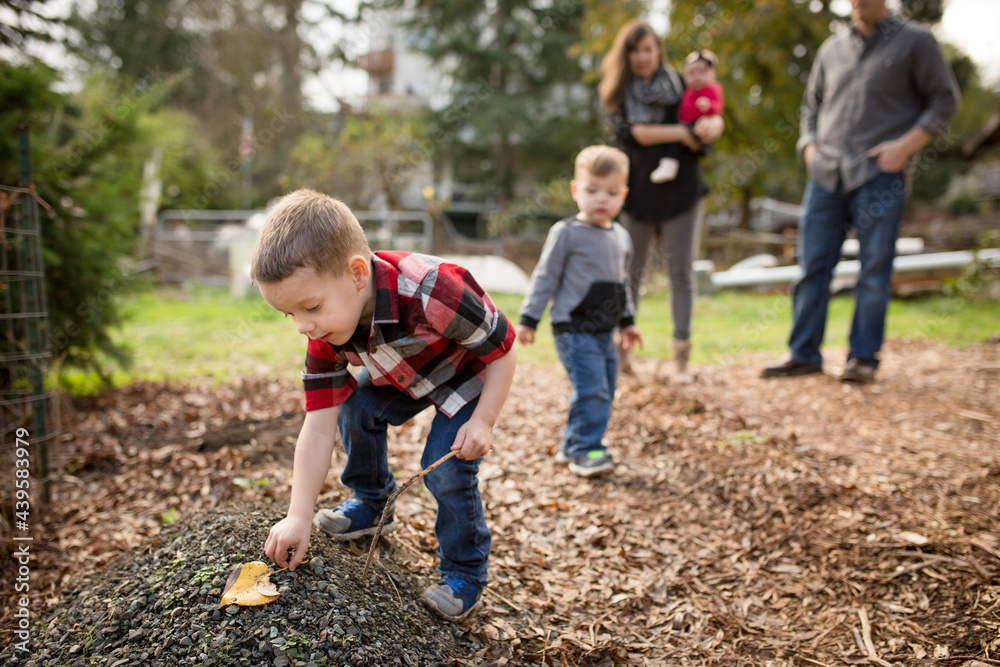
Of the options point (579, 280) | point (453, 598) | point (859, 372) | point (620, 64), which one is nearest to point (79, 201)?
point (579, 280)

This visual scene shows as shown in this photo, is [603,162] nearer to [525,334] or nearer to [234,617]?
[525,334]

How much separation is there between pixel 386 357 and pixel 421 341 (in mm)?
119

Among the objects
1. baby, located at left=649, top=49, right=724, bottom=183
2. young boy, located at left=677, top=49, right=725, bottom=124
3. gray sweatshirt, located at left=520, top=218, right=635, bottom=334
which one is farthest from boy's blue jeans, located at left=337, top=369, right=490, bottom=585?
young boy, located at left=677, top=49, right=725, bottom=124

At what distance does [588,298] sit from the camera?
3.01 metres

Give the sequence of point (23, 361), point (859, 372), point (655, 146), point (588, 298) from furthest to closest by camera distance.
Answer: point (859, 372), point (655, 146), point (23, 361), point (588, 298)

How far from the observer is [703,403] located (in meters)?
3.78

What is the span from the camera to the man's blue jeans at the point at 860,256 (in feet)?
13.2

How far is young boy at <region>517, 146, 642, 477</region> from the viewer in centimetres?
294

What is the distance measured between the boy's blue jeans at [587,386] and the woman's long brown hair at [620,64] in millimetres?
1874

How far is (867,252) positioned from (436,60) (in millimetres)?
16579

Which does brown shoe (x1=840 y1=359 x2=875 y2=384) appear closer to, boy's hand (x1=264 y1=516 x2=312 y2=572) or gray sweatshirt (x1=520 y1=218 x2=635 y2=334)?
gray sweatshirt (x1=520 y1=218 x2=635 y2=334)

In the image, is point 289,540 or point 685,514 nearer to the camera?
point 289,540

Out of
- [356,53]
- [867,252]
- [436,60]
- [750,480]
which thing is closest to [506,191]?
[436,60]

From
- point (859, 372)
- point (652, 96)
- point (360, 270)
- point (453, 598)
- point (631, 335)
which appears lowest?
point (453, 598)
